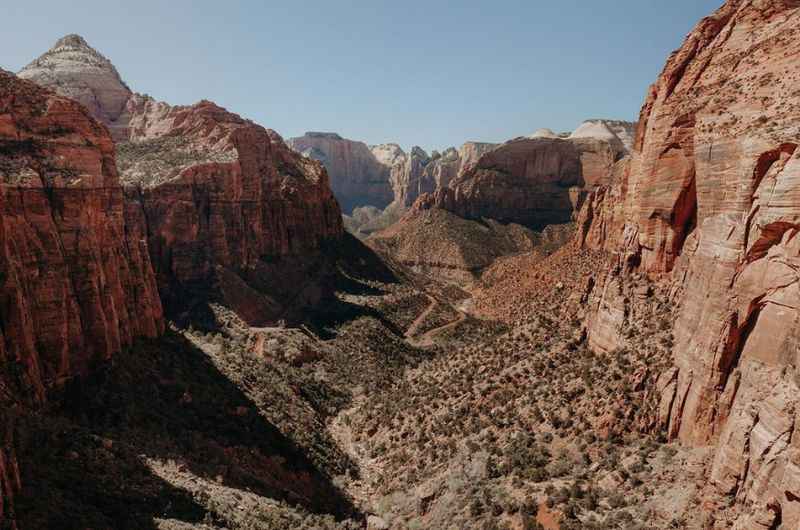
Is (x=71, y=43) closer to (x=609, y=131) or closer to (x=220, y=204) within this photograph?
(x=220, y=204)

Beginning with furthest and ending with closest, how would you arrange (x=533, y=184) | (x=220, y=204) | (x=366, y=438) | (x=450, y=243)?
(x=533, y=184), (x=450, y=243), (x=220, y=204), (x=366, y=438)

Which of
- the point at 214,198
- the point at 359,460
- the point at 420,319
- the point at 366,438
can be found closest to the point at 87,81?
the point at 214,198

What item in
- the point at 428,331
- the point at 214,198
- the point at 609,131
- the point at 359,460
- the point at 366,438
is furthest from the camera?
the point at 609,131

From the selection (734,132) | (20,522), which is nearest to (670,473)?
(734,132)

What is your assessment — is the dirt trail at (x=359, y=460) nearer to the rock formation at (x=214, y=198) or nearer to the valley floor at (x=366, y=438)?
the valley floor at (x=366, y=438)

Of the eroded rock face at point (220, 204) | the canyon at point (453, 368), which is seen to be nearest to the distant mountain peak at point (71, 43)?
the eroded rock face at point (220, 204)

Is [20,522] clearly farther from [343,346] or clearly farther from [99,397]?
[343,346]

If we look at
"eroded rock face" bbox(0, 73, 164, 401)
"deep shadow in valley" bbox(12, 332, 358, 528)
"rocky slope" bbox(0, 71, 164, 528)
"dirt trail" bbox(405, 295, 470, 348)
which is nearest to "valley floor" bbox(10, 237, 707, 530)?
"deep shadow in valley" bbox(12, 332, 358, 528)
